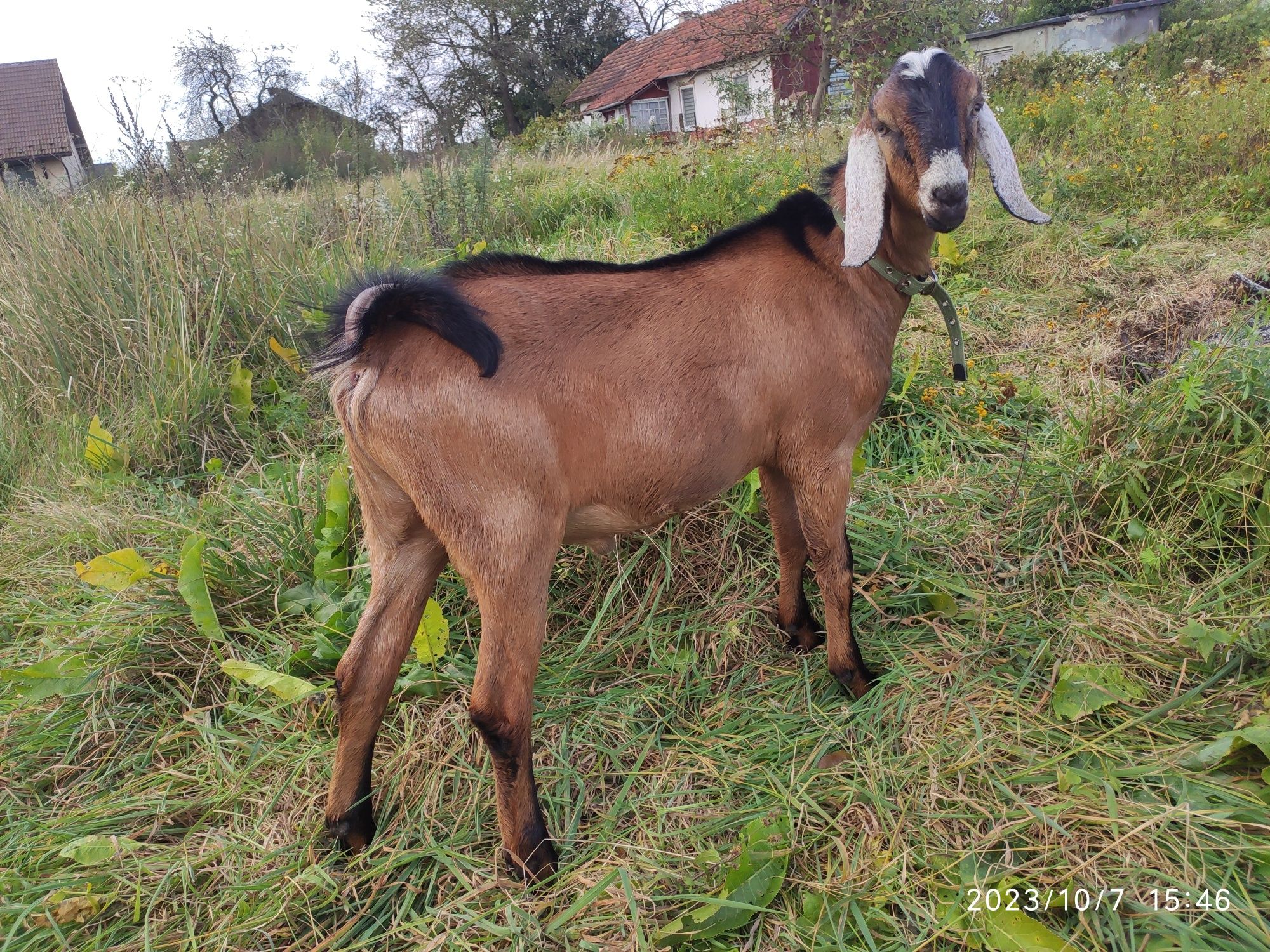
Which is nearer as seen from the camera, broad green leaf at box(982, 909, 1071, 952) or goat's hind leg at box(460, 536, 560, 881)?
broad green leaf at box(982, 909, 1071, 952)

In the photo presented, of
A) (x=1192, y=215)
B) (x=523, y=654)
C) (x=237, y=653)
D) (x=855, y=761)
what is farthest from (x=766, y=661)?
(x=1192, y=215)

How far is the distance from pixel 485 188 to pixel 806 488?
5.57m

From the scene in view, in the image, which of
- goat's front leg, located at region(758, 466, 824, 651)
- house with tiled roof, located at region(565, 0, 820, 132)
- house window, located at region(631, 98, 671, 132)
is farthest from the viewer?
house window, located at region(631, 98, 671, 132)

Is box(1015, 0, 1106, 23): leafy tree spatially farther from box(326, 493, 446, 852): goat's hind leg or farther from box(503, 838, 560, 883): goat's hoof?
box(503, 838, 560, 883): goat's hoof

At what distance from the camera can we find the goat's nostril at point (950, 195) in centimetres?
204

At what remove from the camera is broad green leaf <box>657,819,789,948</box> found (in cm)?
Result: 178

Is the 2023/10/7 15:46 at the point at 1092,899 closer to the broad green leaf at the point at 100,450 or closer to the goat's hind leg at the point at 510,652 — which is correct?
the goat's hind leg at the point at 510,652

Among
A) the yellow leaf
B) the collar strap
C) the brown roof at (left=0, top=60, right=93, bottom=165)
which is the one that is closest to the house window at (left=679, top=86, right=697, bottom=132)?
the brown roof at (left=0, top=60, right=93, bottom=165)

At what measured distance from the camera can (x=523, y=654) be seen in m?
1.91

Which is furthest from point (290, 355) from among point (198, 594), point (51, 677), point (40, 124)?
point (40, 124)

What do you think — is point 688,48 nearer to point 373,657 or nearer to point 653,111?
point 653,111

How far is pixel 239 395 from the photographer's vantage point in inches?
162

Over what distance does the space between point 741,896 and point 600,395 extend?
130cm

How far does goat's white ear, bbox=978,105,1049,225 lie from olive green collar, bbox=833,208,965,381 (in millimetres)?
308
